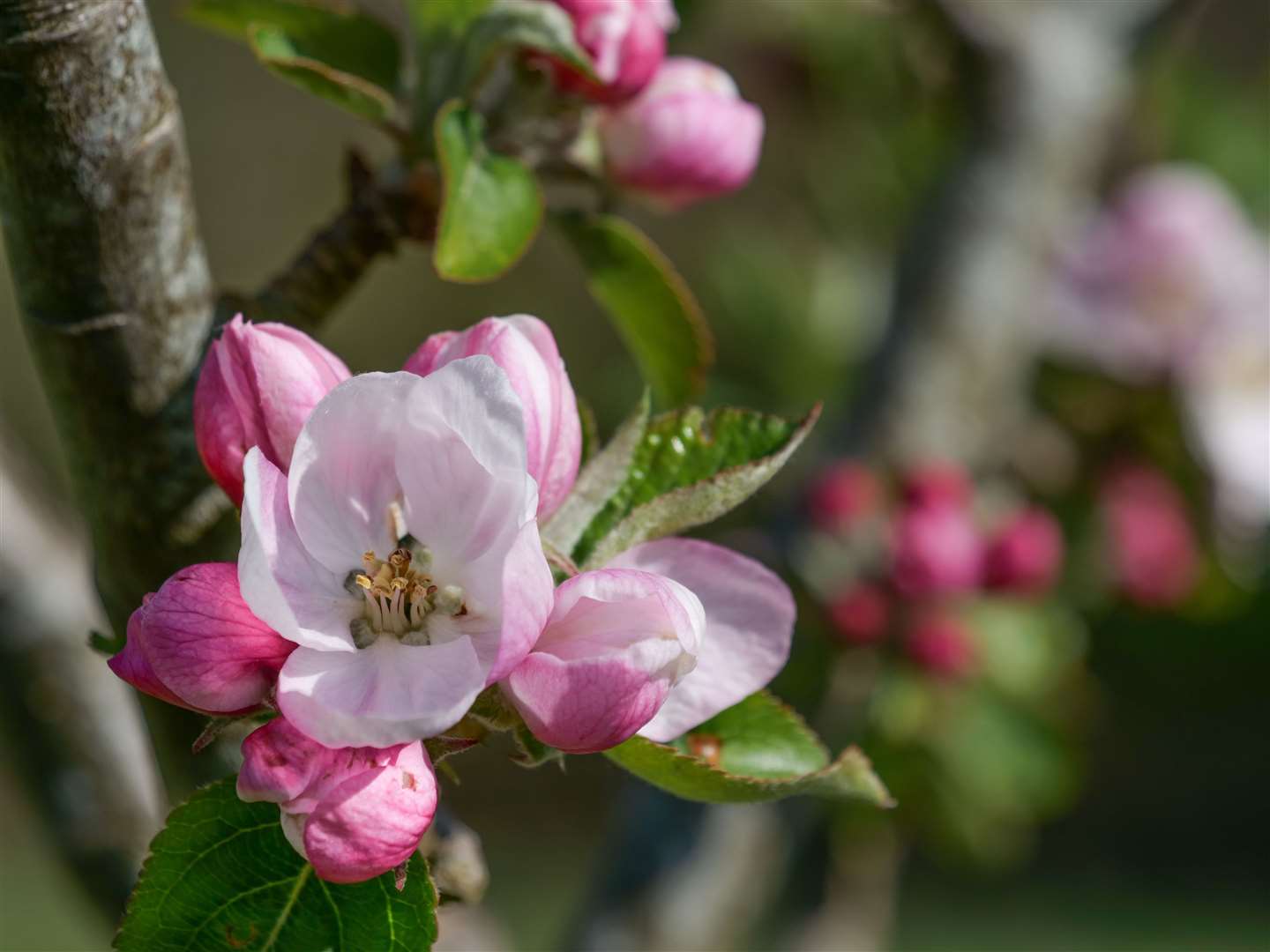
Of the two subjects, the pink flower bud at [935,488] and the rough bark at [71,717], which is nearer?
the rough bark at [71,717]

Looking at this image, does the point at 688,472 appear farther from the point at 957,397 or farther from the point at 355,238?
the point at 957,397

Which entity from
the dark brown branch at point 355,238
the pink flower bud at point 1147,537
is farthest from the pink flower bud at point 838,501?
the dark brown branch at point 355,238

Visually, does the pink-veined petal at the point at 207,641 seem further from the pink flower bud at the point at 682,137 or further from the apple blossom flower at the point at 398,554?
the pink flower bud at the point at 682,137

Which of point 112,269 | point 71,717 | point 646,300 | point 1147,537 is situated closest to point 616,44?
point 646,300

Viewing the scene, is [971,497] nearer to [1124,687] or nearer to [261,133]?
[1124,687]

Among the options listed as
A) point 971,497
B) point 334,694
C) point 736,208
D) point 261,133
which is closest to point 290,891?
point 334,694
